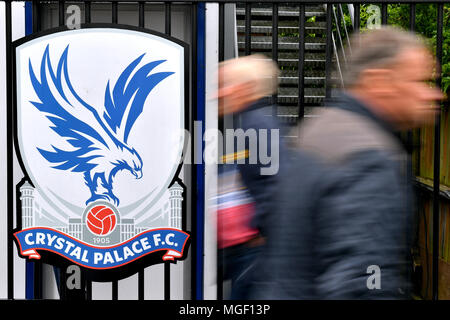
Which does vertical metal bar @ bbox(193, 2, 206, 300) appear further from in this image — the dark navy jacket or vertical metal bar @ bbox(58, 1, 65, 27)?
the dark navy jacket

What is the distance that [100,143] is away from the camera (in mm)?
4211

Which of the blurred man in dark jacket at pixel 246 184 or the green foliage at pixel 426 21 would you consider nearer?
the blurred man in dark jacket at pixel 246 184

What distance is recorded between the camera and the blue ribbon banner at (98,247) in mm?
4055

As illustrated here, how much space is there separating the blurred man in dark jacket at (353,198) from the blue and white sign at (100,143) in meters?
1.60

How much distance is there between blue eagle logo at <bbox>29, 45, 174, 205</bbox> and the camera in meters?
4.17

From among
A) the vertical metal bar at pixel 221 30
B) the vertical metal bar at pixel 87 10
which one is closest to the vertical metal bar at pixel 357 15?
the vertical metal bar at pixel 221 30

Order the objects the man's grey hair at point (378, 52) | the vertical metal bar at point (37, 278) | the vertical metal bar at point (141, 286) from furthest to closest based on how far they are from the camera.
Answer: the vertical metal bar at point (37, 278)
the vertical metal bar at point (141, 286)
the man's grey hair at point (378, 52)

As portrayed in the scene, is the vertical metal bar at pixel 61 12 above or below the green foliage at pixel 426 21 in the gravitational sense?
below

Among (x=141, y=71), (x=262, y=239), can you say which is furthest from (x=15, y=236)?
(x=262, y=239)

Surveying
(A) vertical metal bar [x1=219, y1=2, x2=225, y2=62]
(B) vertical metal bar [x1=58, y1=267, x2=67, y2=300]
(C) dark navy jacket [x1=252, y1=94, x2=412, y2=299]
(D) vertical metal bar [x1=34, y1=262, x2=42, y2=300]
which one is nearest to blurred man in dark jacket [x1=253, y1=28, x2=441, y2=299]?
(C) dark navy jacket [x1=252, y1=94, x2=412, y2=299]

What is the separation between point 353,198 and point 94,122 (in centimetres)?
226

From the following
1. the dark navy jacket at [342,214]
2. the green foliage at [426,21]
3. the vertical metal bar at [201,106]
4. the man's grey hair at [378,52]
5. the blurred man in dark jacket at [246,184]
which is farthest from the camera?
the green foliage at [426,21]

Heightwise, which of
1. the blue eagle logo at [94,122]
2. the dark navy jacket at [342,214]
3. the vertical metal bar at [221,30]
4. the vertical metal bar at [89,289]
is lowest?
the vertical metal bar at [89,289]

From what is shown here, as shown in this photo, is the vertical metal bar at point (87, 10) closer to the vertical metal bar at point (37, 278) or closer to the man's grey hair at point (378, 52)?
the vertical metal bar at point (37, 278)
